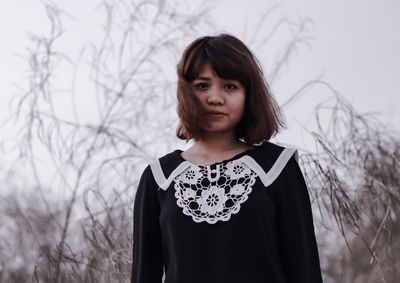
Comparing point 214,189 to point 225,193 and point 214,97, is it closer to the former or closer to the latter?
point 225,193

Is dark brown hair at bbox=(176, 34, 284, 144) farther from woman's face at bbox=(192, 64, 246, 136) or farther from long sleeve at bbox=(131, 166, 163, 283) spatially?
long sleeve at bbox=(131, 166, 163, 283)

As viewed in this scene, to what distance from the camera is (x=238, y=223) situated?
6.24 feet

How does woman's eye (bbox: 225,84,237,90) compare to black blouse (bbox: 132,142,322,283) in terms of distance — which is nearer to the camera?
black blouse (bbox: 132,142,322,283)

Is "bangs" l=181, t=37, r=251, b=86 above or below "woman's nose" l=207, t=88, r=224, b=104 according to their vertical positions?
above

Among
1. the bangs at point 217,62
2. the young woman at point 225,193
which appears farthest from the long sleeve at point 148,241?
the bangs at point 217,62

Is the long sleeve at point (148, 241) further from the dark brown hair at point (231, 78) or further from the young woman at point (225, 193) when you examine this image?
the dark brown hair at point (231, 78)

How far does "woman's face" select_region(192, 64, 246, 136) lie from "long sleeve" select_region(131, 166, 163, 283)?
0.77 ft

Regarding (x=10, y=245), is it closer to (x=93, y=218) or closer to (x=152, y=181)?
(x=93, y=218)

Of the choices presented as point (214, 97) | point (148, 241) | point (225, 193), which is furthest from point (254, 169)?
point (148, 241)

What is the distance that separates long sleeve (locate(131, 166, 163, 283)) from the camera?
2.07 metres

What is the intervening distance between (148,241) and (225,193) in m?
0.25

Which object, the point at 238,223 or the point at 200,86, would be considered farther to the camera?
the point at 200,86

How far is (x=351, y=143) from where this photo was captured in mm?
2924

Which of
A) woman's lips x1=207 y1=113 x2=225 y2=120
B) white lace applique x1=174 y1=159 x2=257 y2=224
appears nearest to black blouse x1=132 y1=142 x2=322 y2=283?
white lace applique x1=174 y1=159 x2=257 y2=224
